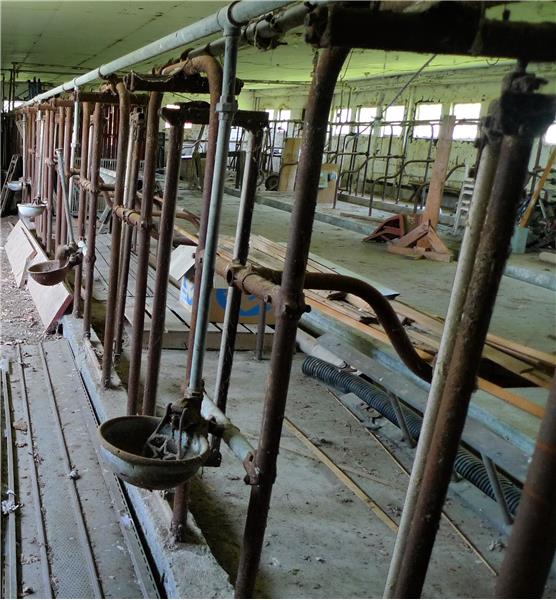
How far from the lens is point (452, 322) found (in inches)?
41.6

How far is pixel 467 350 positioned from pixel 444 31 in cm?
51

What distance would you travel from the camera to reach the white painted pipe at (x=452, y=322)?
99cm

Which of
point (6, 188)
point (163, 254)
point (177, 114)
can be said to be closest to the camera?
point (177, 114)

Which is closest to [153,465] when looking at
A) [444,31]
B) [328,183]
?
[444,31]

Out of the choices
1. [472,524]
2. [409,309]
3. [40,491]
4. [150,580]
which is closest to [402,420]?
[472,524]

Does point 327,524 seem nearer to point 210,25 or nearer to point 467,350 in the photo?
point 467,350

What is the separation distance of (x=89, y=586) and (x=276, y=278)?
142 cm

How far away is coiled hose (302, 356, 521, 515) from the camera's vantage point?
2.94 meters

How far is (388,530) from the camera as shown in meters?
2.70

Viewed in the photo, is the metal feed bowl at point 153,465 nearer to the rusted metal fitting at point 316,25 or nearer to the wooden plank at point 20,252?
the rusted metal fitting at point 316,25

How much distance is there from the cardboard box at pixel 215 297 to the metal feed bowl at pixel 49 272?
101 cm

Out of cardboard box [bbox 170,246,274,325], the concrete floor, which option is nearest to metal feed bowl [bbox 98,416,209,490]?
the concrete floor

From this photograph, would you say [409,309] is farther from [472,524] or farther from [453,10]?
[453,10]

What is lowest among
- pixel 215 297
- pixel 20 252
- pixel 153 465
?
pixel 20 252
